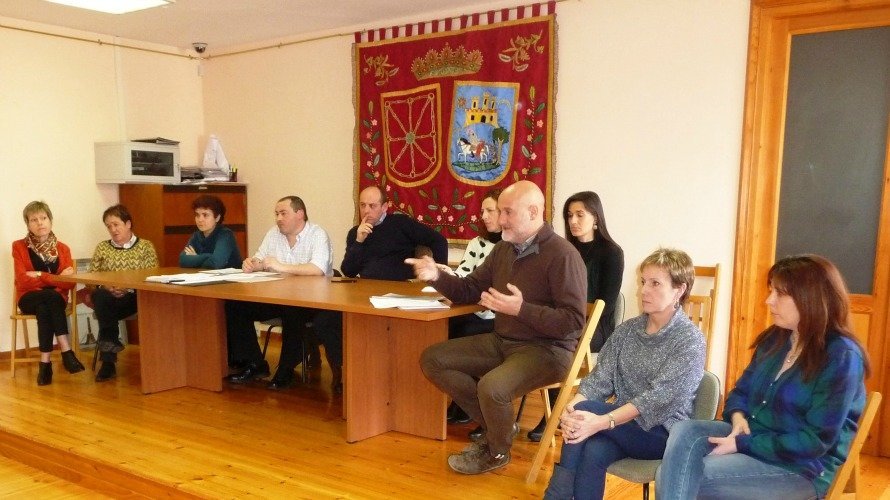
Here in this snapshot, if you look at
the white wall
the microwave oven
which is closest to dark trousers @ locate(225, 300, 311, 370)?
the white wall

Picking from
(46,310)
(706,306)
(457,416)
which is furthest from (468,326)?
(46,310)

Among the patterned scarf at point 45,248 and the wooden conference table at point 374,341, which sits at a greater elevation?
the patterned scarf at point 45,248

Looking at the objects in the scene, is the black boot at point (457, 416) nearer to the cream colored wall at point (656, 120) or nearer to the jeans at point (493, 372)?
the jeans at point (493, 372)

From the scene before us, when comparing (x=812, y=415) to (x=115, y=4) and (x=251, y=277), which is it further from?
(x=115, y=4)

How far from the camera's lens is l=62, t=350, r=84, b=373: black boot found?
4371 mm

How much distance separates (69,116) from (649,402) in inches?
189

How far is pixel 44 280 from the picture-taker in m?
4.47

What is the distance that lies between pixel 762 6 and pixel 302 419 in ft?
9.89

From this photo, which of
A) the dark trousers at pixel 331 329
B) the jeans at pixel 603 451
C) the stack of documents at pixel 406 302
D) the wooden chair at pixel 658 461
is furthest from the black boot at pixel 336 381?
the wooden chair at pixel 658 461

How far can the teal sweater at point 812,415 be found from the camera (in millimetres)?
1731

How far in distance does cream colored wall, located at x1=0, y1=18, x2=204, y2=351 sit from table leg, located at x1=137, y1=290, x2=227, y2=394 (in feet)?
5.54

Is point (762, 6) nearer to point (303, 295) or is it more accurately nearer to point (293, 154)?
point (303, 295)

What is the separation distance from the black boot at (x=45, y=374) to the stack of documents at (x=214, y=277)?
1.05 metres

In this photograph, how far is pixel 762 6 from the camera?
3.41 m
